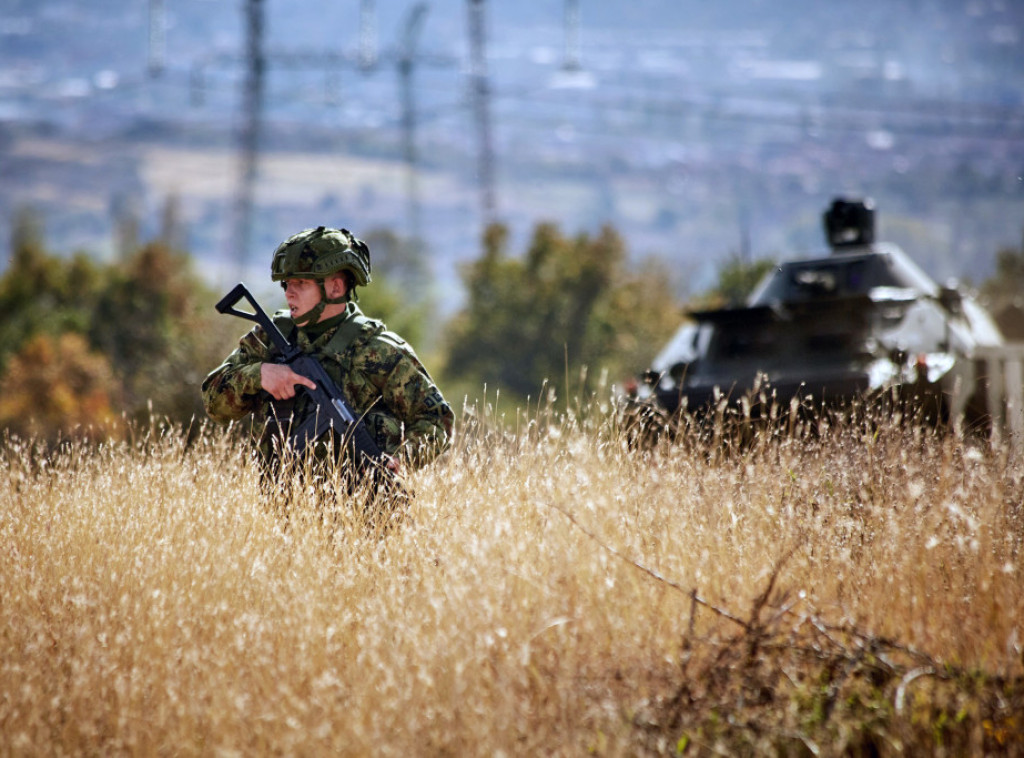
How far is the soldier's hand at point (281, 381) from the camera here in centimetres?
482

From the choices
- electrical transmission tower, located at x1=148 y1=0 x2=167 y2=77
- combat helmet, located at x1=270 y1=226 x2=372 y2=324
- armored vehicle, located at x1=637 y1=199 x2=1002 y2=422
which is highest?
electrical transmission tower, located at x1=148 y1=0 x2=167 y2=77

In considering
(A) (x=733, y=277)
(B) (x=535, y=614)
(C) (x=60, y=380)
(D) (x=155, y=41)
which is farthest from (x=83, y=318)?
(B) (x=535, y=614)

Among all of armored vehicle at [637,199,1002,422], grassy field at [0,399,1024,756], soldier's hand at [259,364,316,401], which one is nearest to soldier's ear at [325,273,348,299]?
soldier's hand at [259,364,316,401]

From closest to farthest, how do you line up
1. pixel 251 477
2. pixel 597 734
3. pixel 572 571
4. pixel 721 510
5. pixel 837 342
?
pixel 597 734 < pixel 572 571 < pixel 721 510 < pixel 251 477 < pixel 837 342

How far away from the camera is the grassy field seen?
11.2ft

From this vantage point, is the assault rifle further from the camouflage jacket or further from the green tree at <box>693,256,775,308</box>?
the green tree at <box>693,256,775,308</box>

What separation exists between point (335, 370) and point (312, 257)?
0.47m

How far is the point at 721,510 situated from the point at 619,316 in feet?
173

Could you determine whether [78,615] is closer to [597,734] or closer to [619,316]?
[597,734]

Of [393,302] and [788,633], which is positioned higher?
[788,633]

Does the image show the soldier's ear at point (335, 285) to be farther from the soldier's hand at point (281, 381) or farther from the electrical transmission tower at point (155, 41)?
the electrical transmission tower at point (155, 41)

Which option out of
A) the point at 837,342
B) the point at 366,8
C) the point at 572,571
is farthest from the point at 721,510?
the point at 366,8

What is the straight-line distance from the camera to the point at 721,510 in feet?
15.3

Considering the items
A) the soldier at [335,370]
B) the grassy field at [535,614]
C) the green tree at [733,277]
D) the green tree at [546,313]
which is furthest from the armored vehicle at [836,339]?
the green tree at [546,313]
